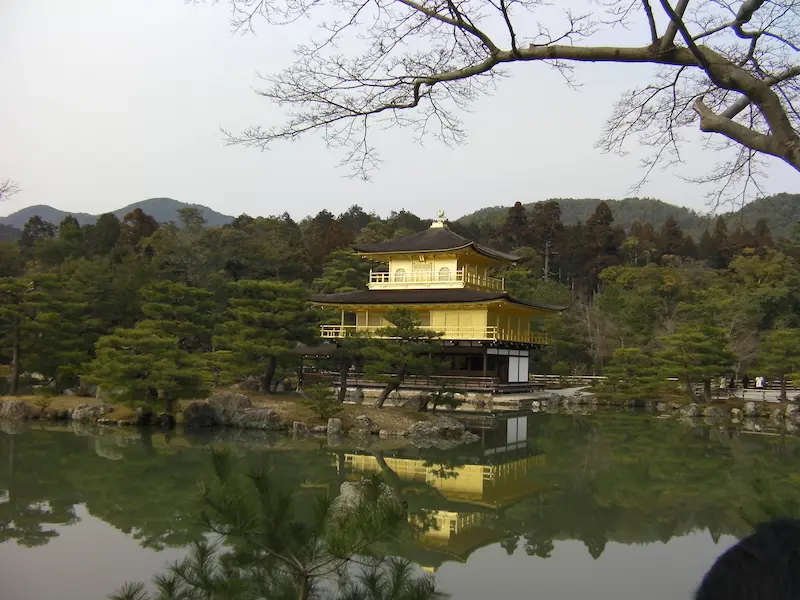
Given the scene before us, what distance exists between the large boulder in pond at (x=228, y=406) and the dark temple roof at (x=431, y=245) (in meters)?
9.51

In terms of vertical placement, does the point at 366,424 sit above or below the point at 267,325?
below

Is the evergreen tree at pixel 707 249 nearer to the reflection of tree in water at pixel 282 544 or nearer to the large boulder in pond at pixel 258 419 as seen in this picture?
the large boulder in pond at pixel 258 419

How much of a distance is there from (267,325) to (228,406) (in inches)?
97.7

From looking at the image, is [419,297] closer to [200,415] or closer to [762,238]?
[200,415]

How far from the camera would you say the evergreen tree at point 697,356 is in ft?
62.2

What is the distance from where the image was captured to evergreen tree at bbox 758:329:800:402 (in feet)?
61.3

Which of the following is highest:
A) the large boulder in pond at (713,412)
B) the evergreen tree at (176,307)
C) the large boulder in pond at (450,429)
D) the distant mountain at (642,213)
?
the distant mountain at (642,213)

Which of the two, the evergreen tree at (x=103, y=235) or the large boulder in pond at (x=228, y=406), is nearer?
the large boulder in pond at (x=228, y=406)

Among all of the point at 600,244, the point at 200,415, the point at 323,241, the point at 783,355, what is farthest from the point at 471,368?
the point at 600,244

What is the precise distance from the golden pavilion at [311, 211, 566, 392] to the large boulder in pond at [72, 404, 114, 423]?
293 inches

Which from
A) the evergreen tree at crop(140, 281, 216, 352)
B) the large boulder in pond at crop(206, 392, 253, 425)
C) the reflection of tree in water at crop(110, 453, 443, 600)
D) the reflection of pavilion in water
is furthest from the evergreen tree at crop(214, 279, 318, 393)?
the reflection of tree in water at crop(110, 453, 443, 600)

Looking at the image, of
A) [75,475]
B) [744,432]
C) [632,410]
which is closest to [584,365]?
[632,410]

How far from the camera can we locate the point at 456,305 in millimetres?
21406

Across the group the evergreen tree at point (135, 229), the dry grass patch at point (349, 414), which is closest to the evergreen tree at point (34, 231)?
the evergreen tree at point (135, 229)
